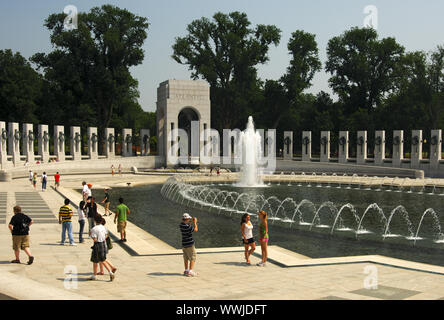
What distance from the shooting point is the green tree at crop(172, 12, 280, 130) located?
72.4m

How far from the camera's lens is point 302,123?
79.1m

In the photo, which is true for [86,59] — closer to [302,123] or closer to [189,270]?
[302,123]

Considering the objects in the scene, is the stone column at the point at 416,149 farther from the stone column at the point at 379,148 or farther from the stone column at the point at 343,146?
the stone column at the point at 343,146

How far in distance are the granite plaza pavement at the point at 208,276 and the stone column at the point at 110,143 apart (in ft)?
142

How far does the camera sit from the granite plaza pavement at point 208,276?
9156 mm

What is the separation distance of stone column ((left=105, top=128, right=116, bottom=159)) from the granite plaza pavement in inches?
1708

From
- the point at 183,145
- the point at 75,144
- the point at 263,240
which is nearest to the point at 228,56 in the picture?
the point at 183,145

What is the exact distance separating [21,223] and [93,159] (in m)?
44.9

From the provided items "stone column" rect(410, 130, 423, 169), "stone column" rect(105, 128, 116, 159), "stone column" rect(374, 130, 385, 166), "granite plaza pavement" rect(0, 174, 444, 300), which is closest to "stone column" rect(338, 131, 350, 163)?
"stone column" rect(374, 130, 385, 166)

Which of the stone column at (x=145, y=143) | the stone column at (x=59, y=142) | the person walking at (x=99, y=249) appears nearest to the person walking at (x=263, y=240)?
the person walking at (x=99, y=249)

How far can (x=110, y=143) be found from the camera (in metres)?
60.3

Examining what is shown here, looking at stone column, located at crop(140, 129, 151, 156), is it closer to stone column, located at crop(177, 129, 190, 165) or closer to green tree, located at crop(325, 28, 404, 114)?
stone column, located at crop(177, 129, 190, 165)

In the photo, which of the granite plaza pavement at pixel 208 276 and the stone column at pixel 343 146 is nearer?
the granite plaza pavement at pixel 208 276
